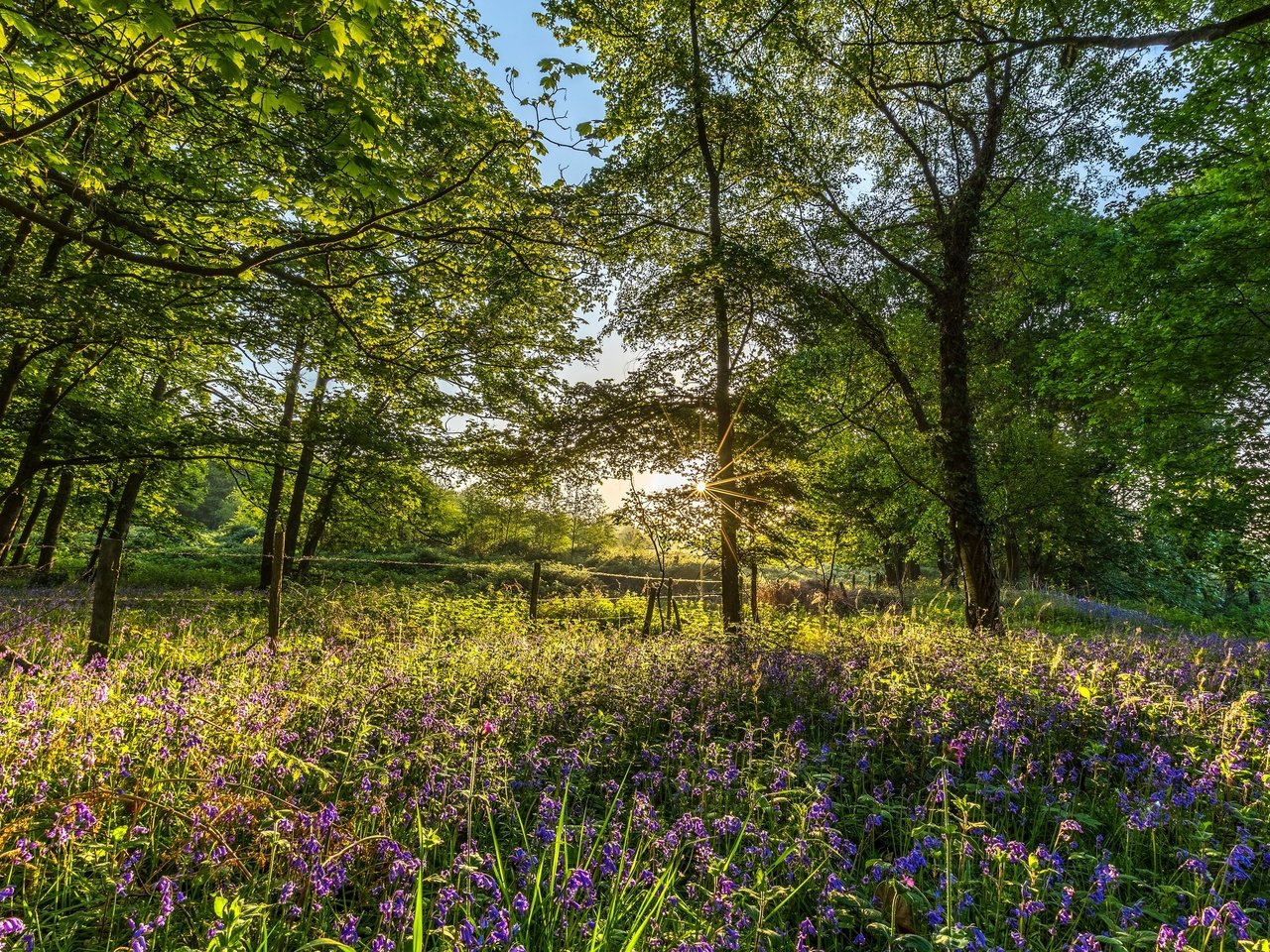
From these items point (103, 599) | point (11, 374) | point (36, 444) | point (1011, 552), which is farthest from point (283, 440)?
point (1011, 552)

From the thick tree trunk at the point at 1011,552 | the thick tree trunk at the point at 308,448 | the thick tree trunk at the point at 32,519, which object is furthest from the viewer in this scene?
the thick tree trunk at the point at 1011,552

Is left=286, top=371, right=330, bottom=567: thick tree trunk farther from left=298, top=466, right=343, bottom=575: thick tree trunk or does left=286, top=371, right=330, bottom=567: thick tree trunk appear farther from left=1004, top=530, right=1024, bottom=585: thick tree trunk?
left=1004, top=530, right=1024, bottom=585: thick tree trunk

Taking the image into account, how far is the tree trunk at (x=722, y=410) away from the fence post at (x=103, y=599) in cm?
936

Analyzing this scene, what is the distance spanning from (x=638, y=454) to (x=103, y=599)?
9213 millimetres

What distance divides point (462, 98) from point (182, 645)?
28.3 feet

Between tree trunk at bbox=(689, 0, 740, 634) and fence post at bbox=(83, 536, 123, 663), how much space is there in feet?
30.7

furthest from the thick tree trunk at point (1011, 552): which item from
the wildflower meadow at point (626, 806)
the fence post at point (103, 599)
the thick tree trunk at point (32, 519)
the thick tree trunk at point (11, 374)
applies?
the thick tree trunk at point (32, 519)

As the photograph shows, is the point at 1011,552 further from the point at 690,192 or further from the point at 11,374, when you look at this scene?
the point at 11,374

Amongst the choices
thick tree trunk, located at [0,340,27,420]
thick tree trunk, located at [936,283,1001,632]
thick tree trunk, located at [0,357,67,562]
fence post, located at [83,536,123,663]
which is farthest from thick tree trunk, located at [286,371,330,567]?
thick tree trunk, located at [936,283,1001,632]

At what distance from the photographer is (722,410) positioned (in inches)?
476

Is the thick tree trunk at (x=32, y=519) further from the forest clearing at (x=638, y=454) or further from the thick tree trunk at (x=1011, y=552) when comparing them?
the thick tree trunk at (x=1011, y=552)

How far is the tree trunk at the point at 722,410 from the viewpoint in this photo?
37.6 feet

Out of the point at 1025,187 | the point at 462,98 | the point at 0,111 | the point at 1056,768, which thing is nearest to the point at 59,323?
the point at 0,111

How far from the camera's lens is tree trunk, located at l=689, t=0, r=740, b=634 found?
1147 cm
